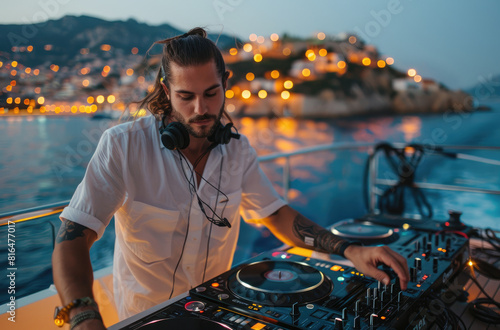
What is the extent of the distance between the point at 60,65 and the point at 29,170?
610 inches

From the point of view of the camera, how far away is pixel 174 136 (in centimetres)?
109

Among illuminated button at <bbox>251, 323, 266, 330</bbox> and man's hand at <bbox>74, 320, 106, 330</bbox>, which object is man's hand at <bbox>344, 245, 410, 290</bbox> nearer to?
illuminated button at <bbox>251, 323, 266, 330</bbox>

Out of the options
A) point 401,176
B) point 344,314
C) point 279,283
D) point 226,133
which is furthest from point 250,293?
point 401,176

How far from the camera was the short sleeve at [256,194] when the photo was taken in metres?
1.33

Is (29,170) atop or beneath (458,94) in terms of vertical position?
beneath

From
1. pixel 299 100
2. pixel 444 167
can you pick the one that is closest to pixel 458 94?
pixel 299 100

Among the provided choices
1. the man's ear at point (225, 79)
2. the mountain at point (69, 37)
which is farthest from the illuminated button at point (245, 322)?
the mountain at point (69, 37)

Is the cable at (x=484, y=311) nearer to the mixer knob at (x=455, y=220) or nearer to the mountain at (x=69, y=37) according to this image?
the mixer knob at (x=455, y=220)

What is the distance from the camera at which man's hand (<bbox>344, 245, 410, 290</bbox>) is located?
0.88 meters

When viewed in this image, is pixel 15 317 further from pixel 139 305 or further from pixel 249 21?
pixel 249 21

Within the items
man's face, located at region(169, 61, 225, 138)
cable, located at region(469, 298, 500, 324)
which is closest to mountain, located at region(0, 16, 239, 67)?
man's face, located at region(169, 61, 225, 138)

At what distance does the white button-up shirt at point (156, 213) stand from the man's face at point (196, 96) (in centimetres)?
12

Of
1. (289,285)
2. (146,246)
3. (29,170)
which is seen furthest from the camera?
(29,170)

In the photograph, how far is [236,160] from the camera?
4.36 ft
